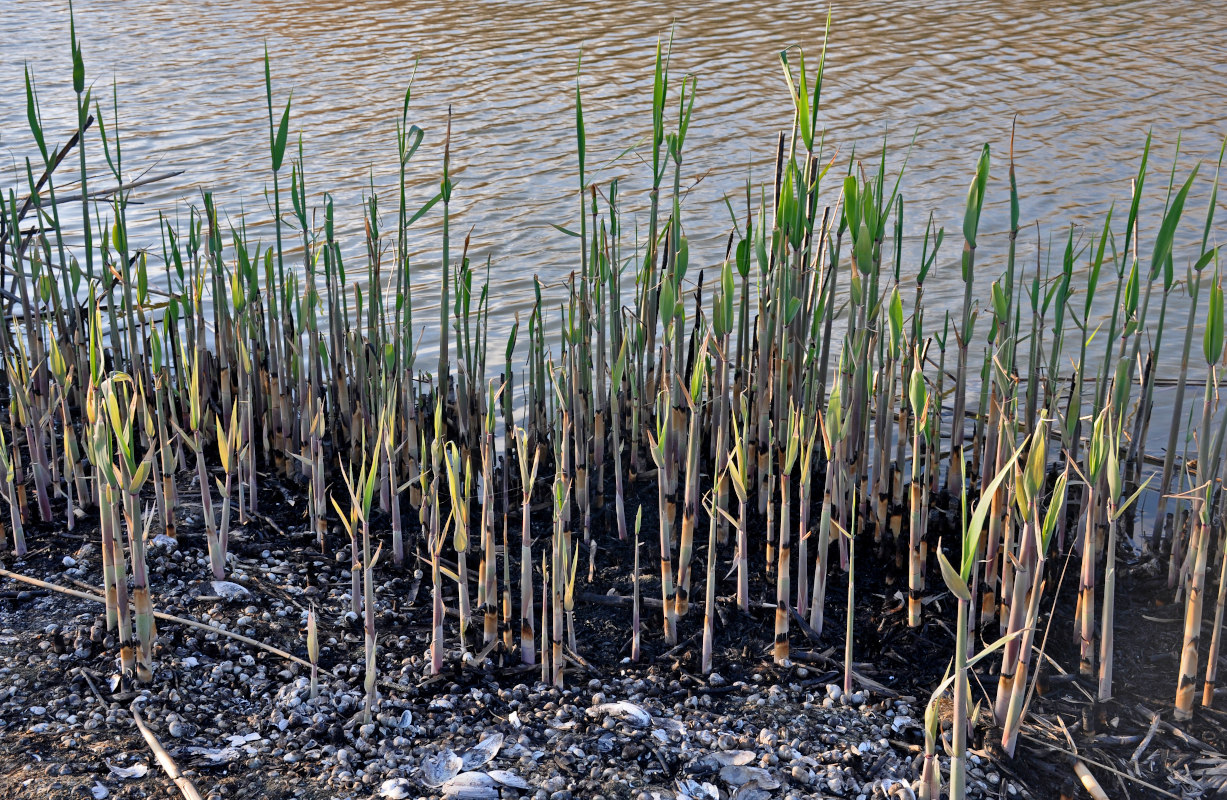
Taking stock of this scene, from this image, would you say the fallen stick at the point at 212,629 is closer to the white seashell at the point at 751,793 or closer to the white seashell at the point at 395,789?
the white seashell at the point at 395,789

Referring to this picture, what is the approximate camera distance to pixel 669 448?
288 centimetres

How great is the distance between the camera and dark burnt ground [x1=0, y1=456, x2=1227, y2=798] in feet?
7.30

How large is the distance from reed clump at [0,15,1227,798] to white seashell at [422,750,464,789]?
0.68 feet

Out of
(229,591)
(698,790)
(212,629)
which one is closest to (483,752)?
(698,790)

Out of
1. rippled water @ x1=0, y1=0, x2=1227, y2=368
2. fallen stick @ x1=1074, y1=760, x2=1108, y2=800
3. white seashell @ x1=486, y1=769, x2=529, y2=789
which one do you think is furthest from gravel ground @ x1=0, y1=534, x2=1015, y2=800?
rippled water @ x1=0, y1=0, x2=1227, y2=368

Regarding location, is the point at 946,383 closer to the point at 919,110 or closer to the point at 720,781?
the point at 720,781

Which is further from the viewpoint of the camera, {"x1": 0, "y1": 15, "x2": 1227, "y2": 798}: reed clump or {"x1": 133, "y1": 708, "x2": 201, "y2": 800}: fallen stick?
{"x1": 0, "y1": 15, "x2": 1227, "y2": 798}: reed clump

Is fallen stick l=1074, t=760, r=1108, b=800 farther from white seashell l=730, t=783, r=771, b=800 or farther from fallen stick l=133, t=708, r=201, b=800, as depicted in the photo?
fallen stick l=133, t=708, r=201, b=800

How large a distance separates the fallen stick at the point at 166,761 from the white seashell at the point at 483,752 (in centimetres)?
50

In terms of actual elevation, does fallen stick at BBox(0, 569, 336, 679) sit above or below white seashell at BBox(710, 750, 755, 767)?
above

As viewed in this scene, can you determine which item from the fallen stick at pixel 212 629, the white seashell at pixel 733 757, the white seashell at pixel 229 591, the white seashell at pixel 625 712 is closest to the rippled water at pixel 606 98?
the white seashell at pixel 229 591

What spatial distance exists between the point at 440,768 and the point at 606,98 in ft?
22.9

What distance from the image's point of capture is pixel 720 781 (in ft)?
7.13

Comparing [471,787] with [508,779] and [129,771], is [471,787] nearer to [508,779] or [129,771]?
[508,779]
